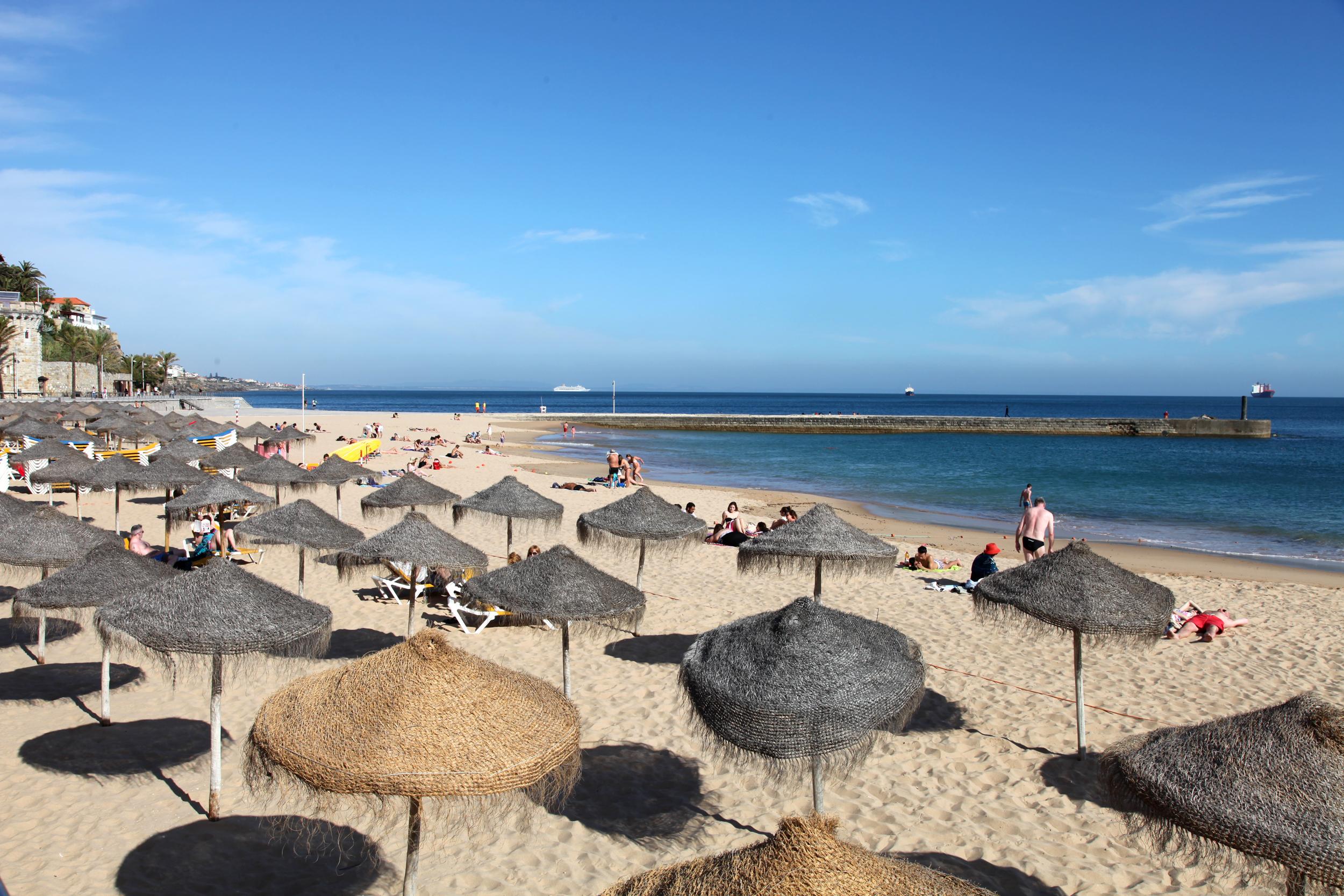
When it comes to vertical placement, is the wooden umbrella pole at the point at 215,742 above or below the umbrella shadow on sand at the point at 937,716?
above

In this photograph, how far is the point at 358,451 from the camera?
28344 mm

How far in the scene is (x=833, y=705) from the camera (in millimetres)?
4848

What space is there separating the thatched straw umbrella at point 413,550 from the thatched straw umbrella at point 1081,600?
5460mm

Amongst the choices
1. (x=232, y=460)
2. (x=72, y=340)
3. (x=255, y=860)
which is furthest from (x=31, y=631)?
(x=72, y=340)

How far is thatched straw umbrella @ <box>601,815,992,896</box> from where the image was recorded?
8.41ft

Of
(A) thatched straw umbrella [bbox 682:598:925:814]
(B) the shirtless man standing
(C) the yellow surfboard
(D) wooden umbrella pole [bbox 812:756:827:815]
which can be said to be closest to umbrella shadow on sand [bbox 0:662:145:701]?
(A) thatched straw umbrella [bbox 682:598:925:814]

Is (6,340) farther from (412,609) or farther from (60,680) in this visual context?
(412,609)

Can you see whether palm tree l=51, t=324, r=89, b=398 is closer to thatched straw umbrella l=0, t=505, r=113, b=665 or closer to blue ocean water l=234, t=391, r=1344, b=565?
blue ocean water l=234, t=391, r=1344, b=565

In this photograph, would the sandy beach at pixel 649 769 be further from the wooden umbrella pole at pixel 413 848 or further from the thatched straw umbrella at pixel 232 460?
the thatched straw umbrella at pixel 232 460

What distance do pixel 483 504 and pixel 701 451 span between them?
37.6 m

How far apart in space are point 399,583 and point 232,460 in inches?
358

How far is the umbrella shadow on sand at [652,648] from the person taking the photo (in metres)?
9.45

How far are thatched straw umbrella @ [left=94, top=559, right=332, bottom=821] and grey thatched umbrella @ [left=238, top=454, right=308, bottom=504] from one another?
32.4 ft

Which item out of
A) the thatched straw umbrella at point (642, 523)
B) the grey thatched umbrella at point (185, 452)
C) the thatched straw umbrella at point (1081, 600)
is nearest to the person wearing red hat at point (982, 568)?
the thatched straw umbrella at point (642, 523)
